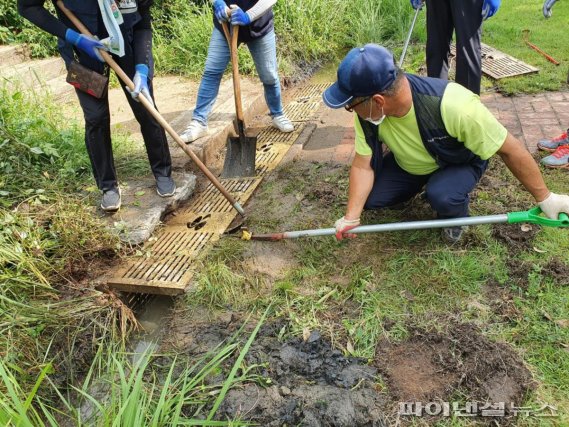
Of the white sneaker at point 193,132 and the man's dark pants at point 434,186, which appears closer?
the man's dark pants at point 434,186

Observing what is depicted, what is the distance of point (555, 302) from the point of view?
8.43ft

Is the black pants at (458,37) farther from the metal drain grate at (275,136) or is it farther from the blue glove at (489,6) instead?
the metal drain grate at (275,136)

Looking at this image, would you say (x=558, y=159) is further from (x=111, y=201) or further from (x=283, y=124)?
(x=111, y=201)

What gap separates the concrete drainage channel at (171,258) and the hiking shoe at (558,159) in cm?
224

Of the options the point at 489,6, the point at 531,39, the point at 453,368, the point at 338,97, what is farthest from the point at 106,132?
the point at 531,39

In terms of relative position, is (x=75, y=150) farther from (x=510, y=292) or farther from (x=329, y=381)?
(x=510, y=292)

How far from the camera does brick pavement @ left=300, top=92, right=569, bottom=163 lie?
4316mm

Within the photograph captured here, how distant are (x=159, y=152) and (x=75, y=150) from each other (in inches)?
39.0

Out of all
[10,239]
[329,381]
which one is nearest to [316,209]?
[329,381]

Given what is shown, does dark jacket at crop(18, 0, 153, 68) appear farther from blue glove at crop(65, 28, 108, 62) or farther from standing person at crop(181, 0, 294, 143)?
standing person at crop(181, 0, 294, 143)

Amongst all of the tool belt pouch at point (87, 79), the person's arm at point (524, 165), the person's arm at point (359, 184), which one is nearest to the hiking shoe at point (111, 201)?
the tool belt pouch at point (87, 79)

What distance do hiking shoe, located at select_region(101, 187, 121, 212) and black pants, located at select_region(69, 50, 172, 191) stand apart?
0.05 m

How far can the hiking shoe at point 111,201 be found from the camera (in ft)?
11.6

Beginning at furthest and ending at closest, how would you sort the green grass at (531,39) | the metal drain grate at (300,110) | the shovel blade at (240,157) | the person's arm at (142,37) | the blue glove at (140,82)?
the metal drain grate at (300,110), the green grass at (531,39), the shovel blade at (240,157), the person's arm at (142,37), the blue glove at (140,82)
